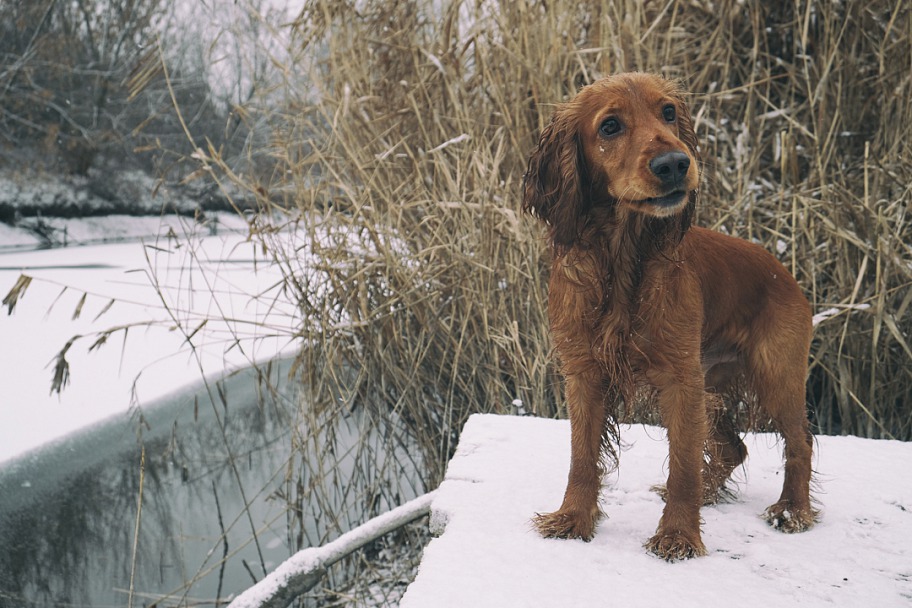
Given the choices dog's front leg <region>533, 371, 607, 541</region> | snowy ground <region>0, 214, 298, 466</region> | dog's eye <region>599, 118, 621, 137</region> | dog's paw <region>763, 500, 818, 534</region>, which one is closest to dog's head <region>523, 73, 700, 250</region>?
dog's eye <region>599, 118, 621, 137</region>

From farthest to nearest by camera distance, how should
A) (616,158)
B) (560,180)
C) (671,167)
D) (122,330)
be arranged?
(122,330)
(560,180)
(616,158)
(671,167)

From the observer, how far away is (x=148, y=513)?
140 inches

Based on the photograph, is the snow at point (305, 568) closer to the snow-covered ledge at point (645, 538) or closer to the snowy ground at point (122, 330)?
the snow-covered ledge at point (645, 538)

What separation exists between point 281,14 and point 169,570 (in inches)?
108

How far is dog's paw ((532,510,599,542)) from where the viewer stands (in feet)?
5.33

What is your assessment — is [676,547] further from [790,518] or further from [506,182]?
[506,182]

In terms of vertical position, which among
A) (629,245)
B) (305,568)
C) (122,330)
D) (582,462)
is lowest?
(305,568)

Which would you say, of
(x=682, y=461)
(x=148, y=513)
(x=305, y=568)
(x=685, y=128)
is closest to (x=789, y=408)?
(x=682, y=461)

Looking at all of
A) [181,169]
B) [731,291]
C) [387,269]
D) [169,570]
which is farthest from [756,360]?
[181,169]

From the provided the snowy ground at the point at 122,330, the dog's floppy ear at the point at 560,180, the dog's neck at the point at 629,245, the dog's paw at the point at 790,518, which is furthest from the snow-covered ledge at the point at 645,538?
the snowy ground at the point at 122,330

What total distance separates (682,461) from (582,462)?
231mm

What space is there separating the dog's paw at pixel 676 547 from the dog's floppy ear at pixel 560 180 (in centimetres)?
68

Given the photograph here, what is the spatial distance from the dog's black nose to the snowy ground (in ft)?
6.75

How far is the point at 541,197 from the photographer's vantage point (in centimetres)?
160
